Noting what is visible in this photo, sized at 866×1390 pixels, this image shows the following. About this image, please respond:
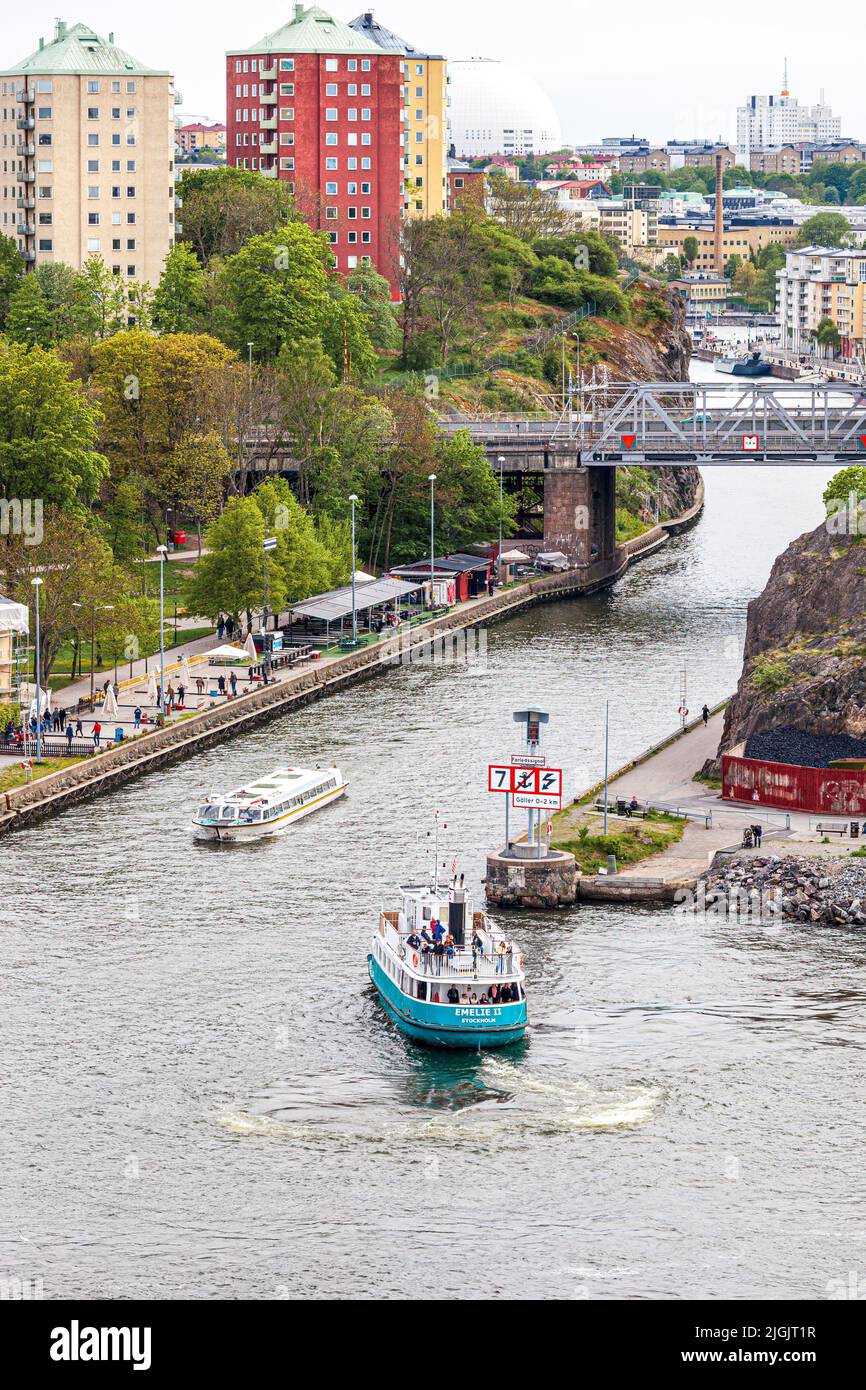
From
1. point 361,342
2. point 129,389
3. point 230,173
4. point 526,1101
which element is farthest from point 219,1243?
point 230,173

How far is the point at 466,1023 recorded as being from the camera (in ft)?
202

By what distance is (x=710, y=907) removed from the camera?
2884 inches

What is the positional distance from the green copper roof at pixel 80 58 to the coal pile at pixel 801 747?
10360cm

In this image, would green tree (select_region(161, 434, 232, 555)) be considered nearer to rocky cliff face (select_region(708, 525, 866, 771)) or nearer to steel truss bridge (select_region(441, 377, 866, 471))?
steel truss bridge (select_region(441, 377, 866, 471))

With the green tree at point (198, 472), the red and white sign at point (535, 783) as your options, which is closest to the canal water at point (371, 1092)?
the red and white sign at point (535, 783)

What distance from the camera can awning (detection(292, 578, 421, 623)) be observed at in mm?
118500

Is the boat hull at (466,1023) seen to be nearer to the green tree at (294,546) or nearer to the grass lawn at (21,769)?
the grass lawn at (21,769)

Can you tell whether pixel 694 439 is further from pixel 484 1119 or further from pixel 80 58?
pixel 484 1119

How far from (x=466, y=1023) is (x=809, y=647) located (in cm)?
3110

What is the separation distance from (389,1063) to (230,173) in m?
130

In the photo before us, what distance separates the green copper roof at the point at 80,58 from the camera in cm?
17325

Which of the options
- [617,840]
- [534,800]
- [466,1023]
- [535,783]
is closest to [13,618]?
[617,840]
